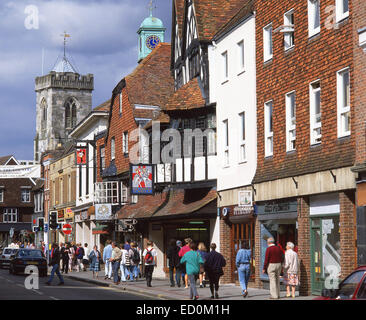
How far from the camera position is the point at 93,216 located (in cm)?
5328

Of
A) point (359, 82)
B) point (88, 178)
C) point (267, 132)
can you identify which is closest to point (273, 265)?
point (359, 82)

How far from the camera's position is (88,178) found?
59.4m

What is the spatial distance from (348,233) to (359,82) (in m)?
3.93

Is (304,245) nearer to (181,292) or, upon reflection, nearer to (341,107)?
(341,107)

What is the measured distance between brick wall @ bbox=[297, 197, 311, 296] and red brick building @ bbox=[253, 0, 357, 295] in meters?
0.03

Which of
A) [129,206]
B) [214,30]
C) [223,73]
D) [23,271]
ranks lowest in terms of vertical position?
[23,271]

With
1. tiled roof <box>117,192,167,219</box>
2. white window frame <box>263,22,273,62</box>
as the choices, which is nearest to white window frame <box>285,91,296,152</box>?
white window frame <box>263,22,273,62</box>

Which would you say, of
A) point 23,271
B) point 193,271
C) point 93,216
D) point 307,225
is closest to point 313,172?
point 307,225

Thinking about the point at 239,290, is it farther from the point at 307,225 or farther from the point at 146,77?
the point at 146,77

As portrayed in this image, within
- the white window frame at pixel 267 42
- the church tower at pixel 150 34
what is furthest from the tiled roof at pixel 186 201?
the church tower at pixel 150 34

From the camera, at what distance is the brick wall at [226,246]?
32312mm

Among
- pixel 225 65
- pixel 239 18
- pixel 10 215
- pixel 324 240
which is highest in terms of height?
pixel 239 18

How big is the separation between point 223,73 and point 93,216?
22031 mm

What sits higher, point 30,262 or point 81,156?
point 81,156
